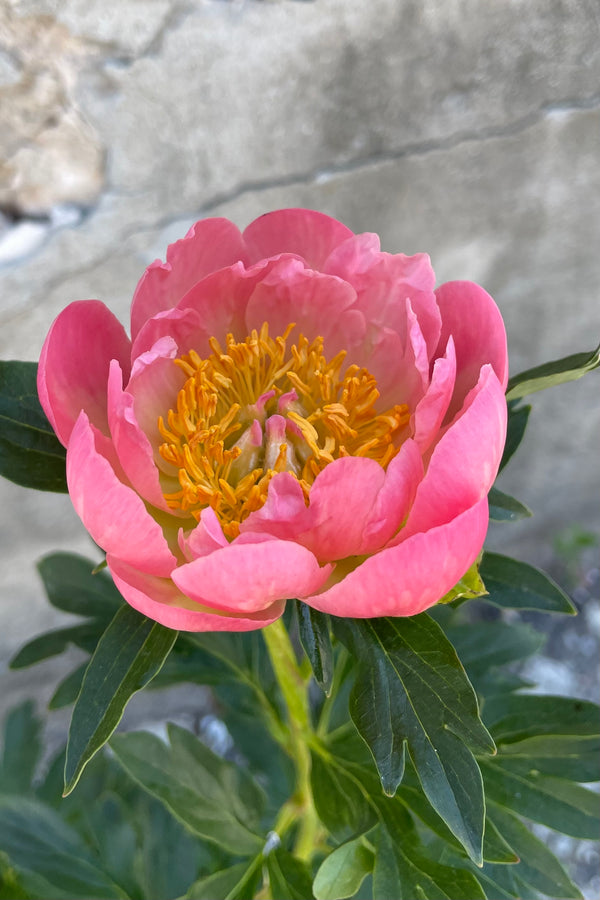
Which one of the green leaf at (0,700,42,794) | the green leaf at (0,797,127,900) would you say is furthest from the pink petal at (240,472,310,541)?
the green leaf at (0,700,42,794)

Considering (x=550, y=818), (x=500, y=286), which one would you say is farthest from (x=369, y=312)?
(x=500, y=286)

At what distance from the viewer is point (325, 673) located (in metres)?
0.42

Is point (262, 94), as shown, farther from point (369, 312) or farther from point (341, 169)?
point (369, 312)

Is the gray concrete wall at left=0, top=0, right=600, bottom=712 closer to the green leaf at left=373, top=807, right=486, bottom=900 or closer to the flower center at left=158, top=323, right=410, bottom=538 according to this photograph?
the flower center at left=158, top=323, right=410, bottom=538

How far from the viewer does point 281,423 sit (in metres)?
0.48

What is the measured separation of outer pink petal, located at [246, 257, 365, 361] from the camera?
0.47 metres

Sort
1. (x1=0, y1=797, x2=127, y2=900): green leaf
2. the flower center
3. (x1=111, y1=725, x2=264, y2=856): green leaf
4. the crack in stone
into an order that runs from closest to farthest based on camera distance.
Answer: the flower center, (x1=111, y1=725, x2=264, y2=856): green leaf, (x1=0, y1=797, x2=127, y2=900): green leaf, the crack in stone

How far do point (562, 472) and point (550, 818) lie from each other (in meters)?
1.02

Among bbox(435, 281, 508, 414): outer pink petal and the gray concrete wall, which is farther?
the gray concrete wall

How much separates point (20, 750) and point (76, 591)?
394mm

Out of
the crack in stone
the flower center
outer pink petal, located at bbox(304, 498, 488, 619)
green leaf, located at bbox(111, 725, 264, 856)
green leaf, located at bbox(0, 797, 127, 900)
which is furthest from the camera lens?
the crack in stone

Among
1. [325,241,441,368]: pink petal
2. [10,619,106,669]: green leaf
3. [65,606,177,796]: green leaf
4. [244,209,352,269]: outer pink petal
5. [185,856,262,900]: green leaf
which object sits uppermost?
[244,209,352,269]: outer pink petal

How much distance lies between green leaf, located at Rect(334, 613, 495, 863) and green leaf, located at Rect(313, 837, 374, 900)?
0.41 feet

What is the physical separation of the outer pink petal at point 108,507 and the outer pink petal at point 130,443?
26mm
